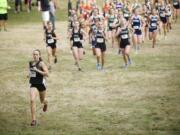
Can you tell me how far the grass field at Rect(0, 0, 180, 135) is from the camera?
1398cm

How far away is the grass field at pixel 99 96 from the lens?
1398 cm

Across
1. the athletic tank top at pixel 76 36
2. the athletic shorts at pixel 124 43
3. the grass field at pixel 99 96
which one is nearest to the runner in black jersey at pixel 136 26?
the grass field at pixel 99 96

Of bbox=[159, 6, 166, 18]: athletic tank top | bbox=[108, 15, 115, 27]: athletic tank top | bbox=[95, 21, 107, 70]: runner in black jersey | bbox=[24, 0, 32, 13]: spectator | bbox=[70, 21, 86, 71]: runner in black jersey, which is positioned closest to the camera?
bbox=[95, 21, 107, 70]: runner in black jersey

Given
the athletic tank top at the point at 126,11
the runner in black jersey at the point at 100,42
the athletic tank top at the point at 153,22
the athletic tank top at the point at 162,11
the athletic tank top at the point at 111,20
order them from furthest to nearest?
1. the athletic tank top at the point at 162,11
2. the athletic tank top at the point at 126,11
3. the athletic tank top at the point at 111,20
4. the athletic tank top at the point at 153,22
5. the runner in black jersey at the point at 100,42

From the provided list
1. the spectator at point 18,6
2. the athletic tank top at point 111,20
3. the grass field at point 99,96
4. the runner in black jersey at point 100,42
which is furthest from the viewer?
the spectator at point 18,6

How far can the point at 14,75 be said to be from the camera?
826 inches

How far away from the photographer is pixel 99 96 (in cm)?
1728

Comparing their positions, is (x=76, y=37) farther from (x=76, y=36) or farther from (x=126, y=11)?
(x=126, y=11)

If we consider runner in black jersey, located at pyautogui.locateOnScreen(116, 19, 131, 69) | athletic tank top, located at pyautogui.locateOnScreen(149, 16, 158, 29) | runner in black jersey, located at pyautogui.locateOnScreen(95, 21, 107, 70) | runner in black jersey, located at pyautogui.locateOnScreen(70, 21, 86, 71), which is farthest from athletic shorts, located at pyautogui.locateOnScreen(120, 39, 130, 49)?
athletic tank top, located at pyautogui.locateOnScreen(149, 16, 158, 29)

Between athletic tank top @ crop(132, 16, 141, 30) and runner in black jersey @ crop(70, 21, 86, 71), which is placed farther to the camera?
athletic tank top @ crop(132, 16, 141, 30)

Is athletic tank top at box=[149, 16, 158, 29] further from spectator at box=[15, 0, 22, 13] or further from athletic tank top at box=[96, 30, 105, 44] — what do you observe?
spectator at box=[15, 0, 22, 13]

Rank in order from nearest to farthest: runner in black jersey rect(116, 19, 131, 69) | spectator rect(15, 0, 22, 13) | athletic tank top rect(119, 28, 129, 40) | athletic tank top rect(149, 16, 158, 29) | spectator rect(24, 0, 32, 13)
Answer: runner in black jersey rect(116, 19, 131, 69) → athletic tank top rect(119, 28, 129, 40) → athletic tank top rect(149, 16, 158, 29) → spectator rect(15, 0, 22, 13) → spectator rect(24, 0, 32, 13)

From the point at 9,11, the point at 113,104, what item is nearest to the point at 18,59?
the point at 113,104

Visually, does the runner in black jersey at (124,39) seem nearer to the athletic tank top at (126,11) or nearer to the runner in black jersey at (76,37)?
the runner in black jersey at (76,37)
